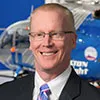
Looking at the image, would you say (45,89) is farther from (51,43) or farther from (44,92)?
(51,43)

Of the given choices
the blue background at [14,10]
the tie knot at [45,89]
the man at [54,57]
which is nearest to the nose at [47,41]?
the man at [54,57]

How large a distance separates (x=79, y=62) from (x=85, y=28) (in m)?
0.14

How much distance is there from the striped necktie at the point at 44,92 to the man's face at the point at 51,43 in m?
Answer: 0.05

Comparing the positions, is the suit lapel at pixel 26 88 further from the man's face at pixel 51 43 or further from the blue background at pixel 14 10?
the blue background at pixel 14 10

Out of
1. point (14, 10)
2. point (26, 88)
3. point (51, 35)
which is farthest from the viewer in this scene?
point (14, 10)

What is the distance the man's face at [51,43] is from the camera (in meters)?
0.80

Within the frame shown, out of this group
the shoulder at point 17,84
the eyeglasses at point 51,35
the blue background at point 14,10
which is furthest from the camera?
the blue background at point 14,10

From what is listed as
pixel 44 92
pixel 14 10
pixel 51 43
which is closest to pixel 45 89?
pixel 44 92

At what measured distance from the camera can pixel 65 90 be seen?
86 cm

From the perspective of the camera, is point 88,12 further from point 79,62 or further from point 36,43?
point 36,43

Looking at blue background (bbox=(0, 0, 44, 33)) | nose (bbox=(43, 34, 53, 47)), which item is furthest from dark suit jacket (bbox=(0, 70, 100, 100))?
blue background (bbox=(0, 0, 44, 33))

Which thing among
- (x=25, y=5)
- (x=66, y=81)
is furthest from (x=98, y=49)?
(x=25, y=5)

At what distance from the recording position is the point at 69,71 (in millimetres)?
861

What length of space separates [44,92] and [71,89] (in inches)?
2.6
